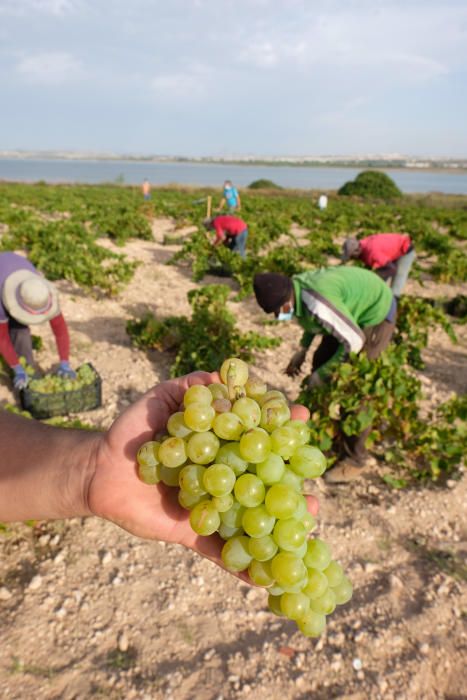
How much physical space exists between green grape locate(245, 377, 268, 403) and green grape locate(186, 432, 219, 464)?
0.80 ft

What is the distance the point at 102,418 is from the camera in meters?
4.61

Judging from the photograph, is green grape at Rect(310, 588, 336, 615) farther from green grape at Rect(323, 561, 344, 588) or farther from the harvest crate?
the harvest crate

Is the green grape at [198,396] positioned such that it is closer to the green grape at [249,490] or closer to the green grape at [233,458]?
the green grape at [233,458]

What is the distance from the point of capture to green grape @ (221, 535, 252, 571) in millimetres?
1446

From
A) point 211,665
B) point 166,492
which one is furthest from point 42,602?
point 166,492

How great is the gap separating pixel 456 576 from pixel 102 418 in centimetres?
339

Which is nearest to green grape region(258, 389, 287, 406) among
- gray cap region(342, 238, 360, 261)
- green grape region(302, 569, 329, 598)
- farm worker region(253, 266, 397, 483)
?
green grape region(302, 569, 329, 598)

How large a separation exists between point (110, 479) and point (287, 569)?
2.47 feet

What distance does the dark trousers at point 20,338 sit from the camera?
192 inches

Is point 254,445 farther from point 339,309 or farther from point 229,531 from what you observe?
point 339,309

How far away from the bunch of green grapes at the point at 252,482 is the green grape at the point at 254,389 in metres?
0.06

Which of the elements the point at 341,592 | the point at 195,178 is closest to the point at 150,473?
the point at 341,592

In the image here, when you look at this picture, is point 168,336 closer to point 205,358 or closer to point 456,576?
point 205,358

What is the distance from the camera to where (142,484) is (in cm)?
174
